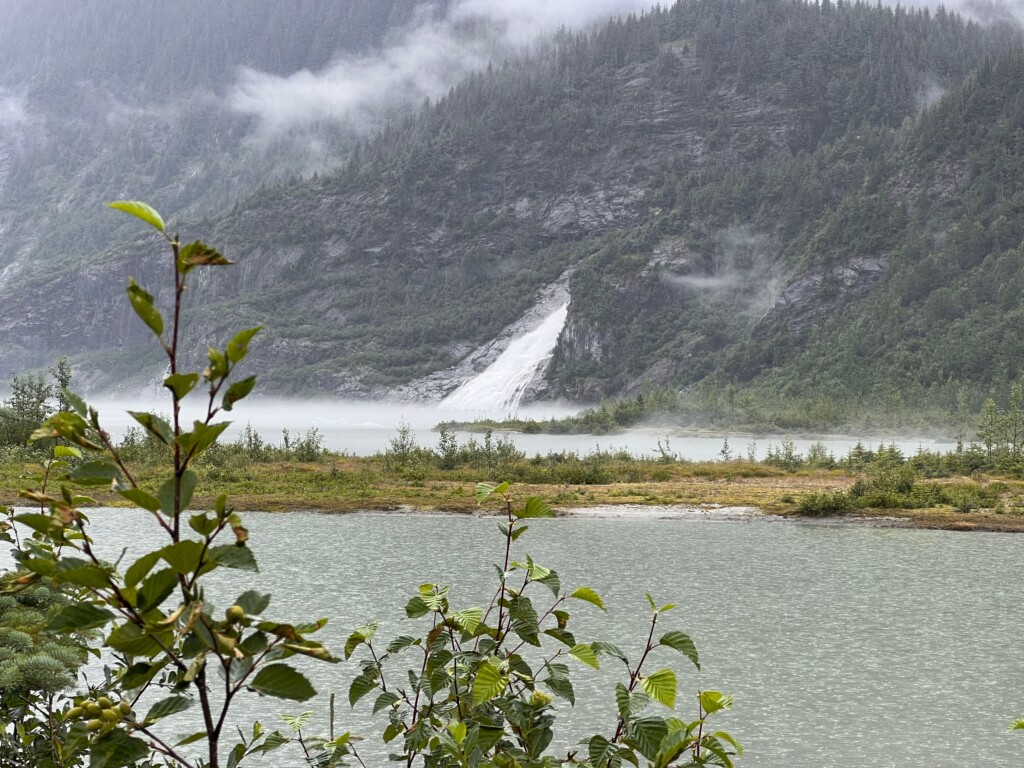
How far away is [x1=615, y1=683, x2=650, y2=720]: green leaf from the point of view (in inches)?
90.4

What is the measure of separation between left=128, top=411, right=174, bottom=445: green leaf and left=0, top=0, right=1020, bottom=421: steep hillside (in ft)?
331

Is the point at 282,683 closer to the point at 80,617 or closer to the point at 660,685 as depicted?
the point at 80,617

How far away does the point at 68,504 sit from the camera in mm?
1682

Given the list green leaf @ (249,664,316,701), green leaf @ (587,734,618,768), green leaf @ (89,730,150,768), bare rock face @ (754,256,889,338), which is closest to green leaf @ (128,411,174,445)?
green leaf @ (249,664,316,701)

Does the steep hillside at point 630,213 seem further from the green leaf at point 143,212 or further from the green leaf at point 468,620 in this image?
the green leaf at point 143,212

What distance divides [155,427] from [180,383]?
103 millimetres

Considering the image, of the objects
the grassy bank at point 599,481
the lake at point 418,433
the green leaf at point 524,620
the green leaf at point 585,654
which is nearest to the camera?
the green leaf at point 585,654

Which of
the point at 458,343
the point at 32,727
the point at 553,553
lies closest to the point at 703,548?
the point at 553,553

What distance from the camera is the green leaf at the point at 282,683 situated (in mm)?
1575

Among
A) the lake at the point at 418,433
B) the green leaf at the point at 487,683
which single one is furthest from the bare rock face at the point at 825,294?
the green leaf at the point at 487,683

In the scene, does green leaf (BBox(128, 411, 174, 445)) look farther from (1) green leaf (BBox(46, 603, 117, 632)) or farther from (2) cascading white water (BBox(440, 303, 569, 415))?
(2) cascading white water (BBox(440, 303, 569, 415))

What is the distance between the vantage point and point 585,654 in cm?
232

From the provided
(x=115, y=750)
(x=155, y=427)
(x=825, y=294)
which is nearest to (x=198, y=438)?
(x=155, y=427)

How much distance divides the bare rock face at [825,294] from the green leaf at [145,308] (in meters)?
104
